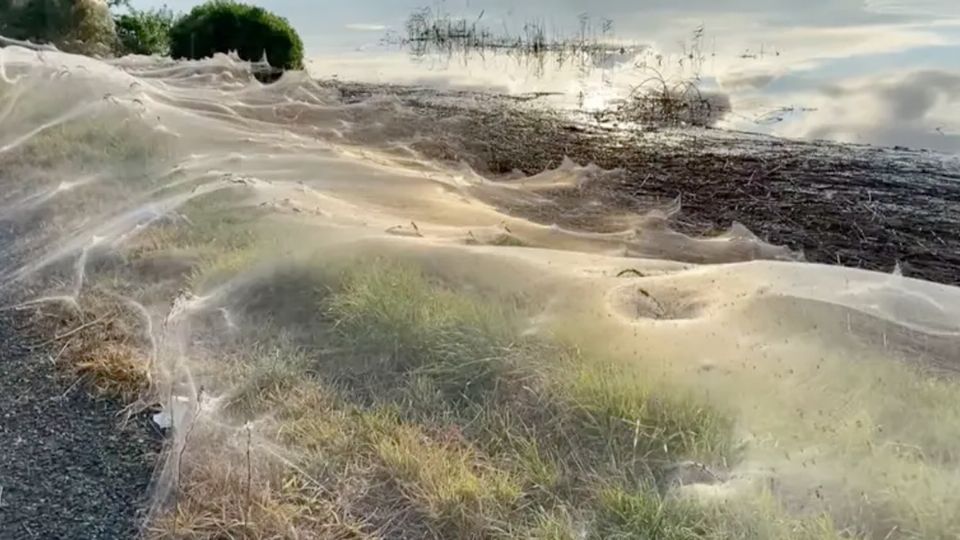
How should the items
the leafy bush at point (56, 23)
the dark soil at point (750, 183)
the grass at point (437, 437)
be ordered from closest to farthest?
the grass at point (437, 437) < the dark soil at point (750, 183) < the leafy bush at point (56, 23)

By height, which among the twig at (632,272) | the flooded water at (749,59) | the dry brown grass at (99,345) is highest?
the flooded water at (749,59)

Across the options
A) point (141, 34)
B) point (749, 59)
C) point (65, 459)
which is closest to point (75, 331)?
point (65, 459)

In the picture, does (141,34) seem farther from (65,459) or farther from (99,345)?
(65,459)

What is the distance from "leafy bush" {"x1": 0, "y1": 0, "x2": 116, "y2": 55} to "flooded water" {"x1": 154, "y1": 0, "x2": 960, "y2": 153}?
4192 mm

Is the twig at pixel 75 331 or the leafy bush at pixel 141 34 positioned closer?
the twig at pixel 75 331

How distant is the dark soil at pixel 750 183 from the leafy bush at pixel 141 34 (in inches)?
298

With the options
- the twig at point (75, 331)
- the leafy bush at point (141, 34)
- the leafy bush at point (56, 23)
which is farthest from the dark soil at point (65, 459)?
the leafy bush at point (141, 34)

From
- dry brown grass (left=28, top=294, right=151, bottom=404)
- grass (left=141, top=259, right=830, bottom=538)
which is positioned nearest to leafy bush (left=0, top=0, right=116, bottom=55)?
dry brown grass (left=28, top=294, right=151, bottom=404)

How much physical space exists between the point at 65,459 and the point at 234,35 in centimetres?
1578

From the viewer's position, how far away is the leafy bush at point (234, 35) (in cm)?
1817

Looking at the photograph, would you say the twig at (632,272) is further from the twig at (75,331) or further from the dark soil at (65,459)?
the twig at (75,331)

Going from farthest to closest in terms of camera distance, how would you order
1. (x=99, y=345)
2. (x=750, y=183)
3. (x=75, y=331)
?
(x=750, y=183), (x=75, y=331), (x=99, y=345)

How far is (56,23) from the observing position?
16.7 metres

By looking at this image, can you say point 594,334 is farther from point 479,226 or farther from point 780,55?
point 780,55
